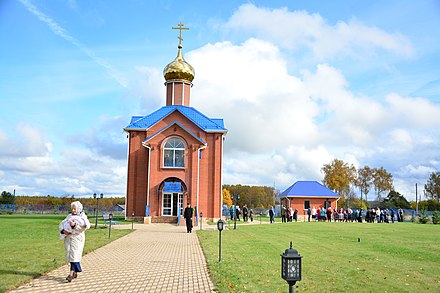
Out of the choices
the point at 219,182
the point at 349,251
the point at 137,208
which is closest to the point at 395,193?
the point at 219,182

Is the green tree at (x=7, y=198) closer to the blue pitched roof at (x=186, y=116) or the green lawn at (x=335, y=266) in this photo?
the blue pitched roof at (x=186, y=116)

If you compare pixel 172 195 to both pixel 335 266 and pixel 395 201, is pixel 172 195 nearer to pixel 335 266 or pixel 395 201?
pixel 335 266

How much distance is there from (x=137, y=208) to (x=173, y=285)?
24.5 meters

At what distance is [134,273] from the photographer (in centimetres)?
988

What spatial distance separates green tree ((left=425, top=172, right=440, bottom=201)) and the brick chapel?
1967 inches

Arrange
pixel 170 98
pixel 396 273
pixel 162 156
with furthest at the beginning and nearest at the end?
pixel 170 98 < pixel 162 156 < pixel 396 273

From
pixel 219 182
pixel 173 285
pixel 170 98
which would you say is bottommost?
pixel 173 285

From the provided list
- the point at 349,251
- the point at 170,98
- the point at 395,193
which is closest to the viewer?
the point at 349,251

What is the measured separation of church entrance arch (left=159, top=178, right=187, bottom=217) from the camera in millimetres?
31719

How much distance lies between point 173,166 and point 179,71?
9.23 metres

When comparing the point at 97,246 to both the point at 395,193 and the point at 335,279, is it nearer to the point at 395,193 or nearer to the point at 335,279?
the point at 335,279

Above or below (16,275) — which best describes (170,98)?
above

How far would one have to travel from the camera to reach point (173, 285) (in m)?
8.66

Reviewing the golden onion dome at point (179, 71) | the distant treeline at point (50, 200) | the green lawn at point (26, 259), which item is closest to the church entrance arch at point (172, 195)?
the golden onion dome at point (179, 71)
